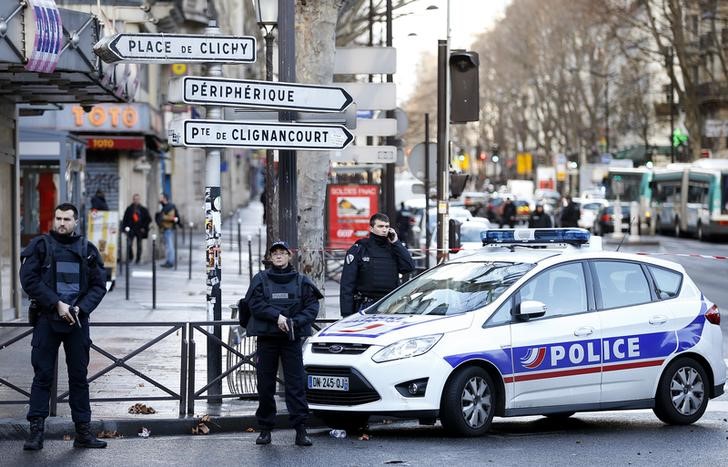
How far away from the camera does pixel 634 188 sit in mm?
65875

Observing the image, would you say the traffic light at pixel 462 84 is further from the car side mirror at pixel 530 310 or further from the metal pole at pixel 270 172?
the car side mirror at pixel 530 310

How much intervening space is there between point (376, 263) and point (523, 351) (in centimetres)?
246

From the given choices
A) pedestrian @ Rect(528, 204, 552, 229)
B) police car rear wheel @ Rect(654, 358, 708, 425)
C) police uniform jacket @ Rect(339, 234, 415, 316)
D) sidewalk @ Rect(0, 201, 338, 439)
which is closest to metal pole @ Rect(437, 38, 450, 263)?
police uniform jacket @ Rect(339, 234, 415, 316)

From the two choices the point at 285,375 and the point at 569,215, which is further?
the point at 569,215

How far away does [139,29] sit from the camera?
40906 mm

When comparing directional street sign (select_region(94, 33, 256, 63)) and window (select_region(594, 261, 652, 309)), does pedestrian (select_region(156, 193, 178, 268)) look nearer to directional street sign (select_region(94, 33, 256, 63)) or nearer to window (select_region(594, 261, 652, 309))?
directional street sign (select_region(94, 33, 256, 63))

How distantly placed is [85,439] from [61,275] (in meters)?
1.30

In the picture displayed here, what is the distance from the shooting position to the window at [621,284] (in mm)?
12273

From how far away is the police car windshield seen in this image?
11.9m

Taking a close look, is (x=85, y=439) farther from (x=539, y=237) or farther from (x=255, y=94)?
(x=539, y=237)

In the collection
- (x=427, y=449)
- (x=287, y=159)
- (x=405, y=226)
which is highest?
(x=287, y=159)

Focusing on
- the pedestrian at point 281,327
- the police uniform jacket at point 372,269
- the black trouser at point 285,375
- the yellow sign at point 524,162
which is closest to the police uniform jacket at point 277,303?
the pedestrian at point 281,327

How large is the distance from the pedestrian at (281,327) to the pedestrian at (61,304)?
1188 millimetres

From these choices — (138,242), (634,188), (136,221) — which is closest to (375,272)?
(136,221)
